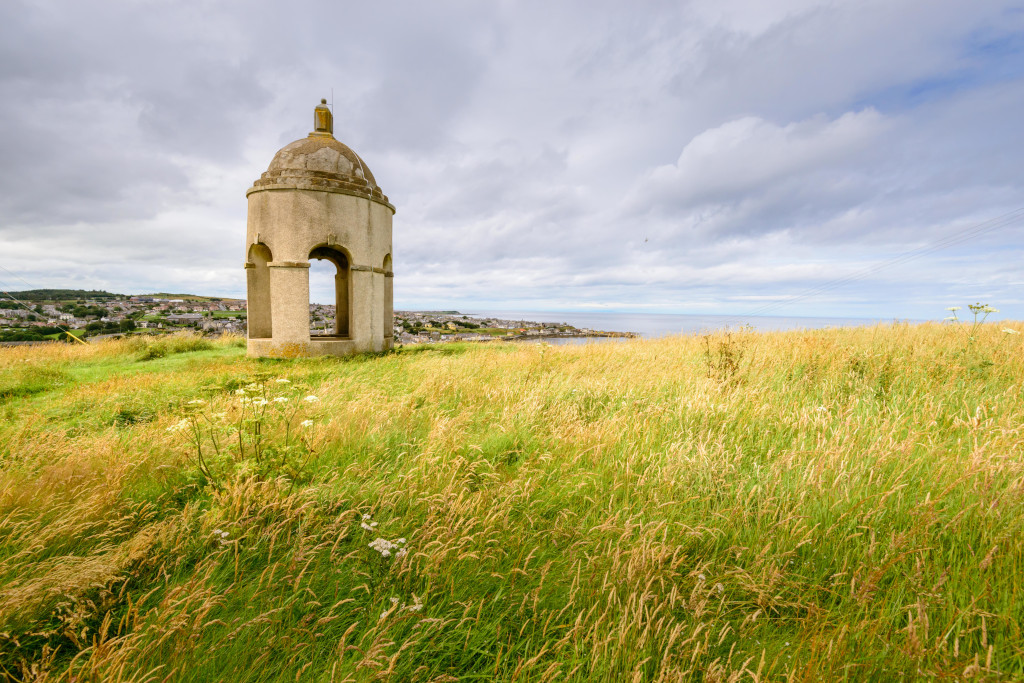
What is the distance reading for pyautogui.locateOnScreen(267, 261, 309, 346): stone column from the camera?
418 inches

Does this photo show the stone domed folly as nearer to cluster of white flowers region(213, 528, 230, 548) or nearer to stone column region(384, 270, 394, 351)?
stone column region(384, 270, 394, 351)

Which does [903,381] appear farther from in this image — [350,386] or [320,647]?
[350,386]

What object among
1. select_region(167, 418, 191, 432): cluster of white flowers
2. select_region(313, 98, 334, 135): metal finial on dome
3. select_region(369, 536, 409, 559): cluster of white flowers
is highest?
select_region(313, 98, 334, 135): metal finial on dome

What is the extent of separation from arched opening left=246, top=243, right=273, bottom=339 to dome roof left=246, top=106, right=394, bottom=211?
6.45 ft

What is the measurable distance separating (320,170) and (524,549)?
38.7ft

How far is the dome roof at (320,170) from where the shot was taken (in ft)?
34.8

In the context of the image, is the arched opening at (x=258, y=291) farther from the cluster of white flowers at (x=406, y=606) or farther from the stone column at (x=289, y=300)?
the cluster of white flowers at (x=406, y=606)

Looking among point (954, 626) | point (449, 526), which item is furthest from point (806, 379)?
point (449, 526)

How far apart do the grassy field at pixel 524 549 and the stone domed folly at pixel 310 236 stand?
21.4ft

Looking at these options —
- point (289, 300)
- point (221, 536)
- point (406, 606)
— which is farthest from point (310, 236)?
point (406, 606)

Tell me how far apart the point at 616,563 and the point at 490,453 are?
1.83 metres

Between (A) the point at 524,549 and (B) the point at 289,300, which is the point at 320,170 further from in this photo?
(A) the point at 524,549

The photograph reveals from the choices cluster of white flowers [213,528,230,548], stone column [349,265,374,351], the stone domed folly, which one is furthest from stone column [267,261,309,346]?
cluster of white flowers [213,528,230,548]

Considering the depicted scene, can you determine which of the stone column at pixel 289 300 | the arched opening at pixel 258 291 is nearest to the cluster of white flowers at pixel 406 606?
the stone column at pixel 289 300
